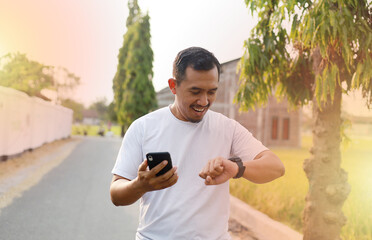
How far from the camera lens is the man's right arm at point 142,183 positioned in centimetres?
178

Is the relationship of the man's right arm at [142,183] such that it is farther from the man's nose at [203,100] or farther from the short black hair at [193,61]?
the short black hair at [193,61]

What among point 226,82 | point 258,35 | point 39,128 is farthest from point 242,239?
point 226,82

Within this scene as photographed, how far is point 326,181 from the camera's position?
4.93m

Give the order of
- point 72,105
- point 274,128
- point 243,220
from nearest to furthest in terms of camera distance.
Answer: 1. point 243,220
2. point 274,128
3. point 72,105

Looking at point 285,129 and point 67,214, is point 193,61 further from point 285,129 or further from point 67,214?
point 285,129

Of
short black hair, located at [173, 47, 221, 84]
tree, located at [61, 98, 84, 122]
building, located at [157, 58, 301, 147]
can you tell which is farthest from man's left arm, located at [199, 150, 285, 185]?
tree, located at [61, 98, 84, 122]

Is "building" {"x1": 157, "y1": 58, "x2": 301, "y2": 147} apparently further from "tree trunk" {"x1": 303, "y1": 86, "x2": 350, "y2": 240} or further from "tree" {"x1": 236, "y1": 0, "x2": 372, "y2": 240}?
"tree trunk" {"x1": 303, "y1": 86, "x2": 350, "y2": 240}

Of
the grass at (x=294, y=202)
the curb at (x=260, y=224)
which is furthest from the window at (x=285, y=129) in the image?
the curb at (x=260, y=224)

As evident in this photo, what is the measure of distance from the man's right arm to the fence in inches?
482

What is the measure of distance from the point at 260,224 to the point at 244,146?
161 inches

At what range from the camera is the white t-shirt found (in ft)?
6.87

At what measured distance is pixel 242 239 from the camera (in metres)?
5.56

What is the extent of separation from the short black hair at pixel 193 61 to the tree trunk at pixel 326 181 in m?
3.18

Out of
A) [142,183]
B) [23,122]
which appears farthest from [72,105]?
[142,183]
